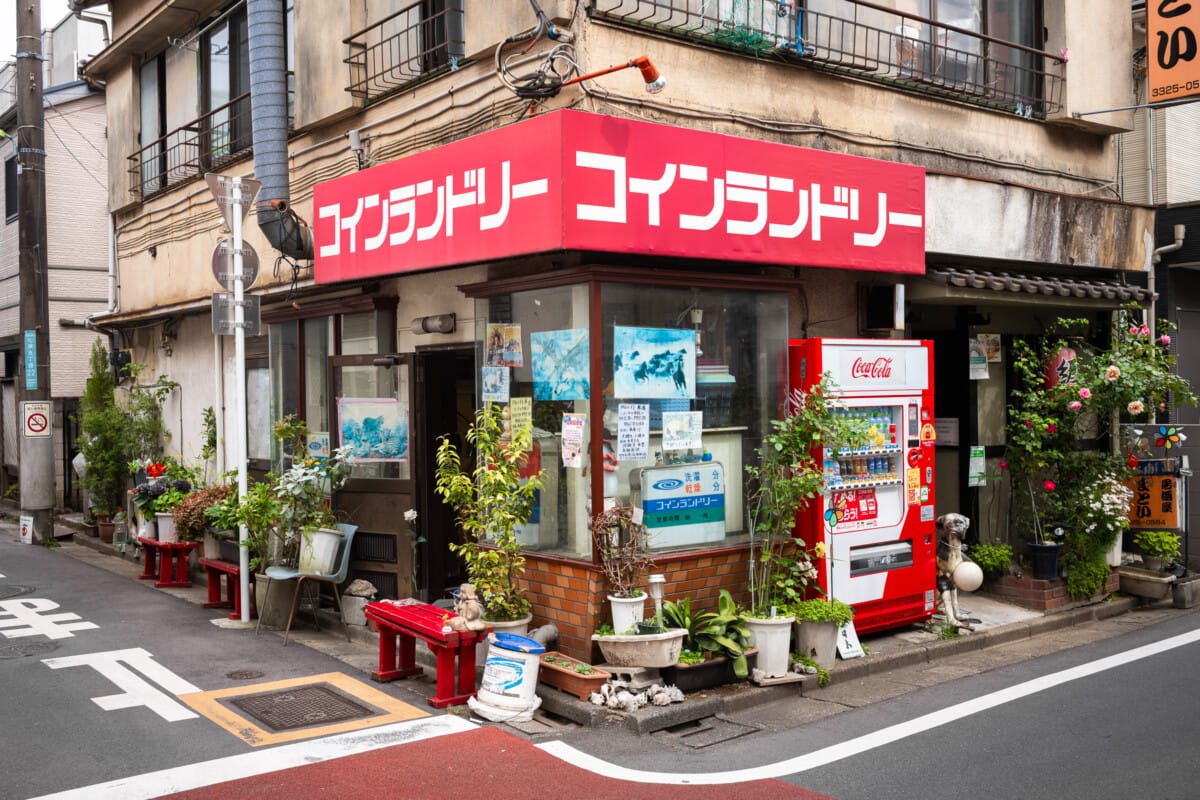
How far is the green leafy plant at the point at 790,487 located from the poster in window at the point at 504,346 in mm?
2266

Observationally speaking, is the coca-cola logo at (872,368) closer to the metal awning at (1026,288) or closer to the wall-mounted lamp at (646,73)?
the metal awning at (1026,288)

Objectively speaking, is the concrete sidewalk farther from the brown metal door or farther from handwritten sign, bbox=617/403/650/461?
handwritten sign, bbox=617/403/650/461

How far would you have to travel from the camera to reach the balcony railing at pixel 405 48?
32.4 ft

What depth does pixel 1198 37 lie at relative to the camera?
428 inches

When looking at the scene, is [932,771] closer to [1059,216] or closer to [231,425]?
[1059,216]

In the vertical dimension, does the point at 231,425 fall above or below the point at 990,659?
above

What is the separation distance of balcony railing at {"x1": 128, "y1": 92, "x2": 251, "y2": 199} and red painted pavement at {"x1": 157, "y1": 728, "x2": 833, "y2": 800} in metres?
9.36

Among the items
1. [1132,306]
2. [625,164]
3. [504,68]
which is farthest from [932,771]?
[1132,306]

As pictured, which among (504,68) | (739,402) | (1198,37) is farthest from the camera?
(1198,37)

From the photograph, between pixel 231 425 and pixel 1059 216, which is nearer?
pixel 1059 216

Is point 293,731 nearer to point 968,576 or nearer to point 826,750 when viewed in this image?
point 826,750

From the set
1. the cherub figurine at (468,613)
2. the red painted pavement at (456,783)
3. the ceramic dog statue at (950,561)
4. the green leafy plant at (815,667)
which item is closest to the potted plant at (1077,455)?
the ceramic dog statue at (950,561)

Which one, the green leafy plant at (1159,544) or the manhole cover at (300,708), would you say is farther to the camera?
the green leafy plant at (1159,544)

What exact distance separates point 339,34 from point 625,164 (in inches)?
200
